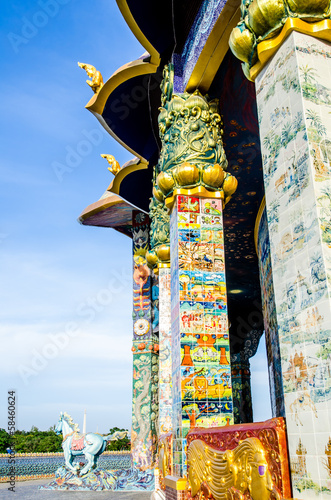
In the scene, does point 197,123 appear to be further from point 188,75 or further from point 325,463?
point 325,463

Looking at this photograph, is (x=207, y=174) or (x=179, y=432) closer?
(x=179, y=432)

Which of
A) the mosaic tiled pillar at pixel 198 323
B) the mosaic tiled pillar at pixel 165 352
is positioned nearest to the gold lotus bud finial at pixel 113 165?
the mosaic tiled pillar at pixel 165 352

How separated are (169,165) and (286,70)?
256 centimetres

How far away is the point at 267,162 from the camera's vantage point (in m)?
2.52

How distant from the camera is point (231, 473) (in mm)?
2557

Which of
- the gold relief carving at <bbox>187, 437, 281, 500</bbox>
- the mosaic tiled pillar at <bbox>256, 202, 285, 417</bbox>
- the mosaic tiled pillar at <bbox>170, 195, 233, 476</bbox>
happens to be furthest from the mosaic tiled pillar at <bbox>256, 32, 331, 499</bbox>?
the mosaic tiled pillar at <bbox>256, 202, 285, 417</bbox>

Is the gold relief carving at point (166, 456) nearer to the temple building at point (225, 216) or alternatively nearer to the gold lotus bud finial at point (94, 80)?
the temple building at point (225, 216)

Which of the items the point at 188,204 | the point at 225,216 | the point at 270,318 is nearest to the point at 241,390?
the point at 225,216

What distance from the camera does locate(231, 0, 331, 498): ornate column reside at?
6.24ft

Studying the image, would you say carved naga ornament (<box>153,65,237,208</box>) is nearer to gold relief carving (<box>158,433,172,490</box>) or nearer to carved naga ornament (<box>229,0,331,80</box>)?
carved naga ornament (<box>229,0,331,80</box>)

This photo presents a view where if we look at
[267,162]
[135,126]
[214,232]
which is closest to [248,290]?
[135,126]

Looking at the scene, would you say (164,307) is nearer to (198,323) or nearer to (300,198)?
(198,323)

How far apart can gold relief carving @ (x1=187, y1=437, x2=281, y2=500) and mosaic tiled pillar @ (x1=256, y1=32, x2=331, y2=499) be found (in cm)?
25

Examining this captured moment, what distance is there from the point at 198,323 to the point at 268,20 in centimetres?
263
